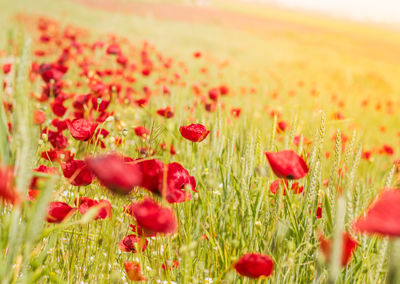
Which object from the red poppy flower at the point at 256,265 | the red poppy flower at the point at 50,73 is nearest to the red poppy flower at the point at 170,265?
the red poppy flower at the point at 256,265

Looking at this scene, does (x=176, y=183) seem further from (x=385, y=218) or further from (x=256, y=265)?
(x=385, y=218)

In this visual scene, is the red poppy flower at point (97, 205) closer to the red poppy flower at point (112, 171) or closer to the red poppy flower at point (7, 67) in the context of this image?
the red poppy flower at point (112, 171)

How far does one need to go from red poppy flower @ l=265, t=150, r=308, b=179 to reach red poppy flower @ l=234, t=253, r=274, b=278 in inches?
6.8

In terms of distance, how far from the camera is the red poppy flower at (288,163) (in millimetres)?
840

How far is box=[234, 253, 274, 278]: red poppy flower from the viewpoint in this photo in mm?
767

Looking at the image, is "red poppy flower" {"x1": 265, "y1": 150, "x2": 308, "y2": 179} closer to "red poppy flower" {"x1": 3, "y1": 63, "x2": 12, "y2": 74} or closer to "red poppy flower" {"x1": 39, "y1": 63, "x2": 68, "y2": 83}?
"red poppy flower" {"x1": 39, "y1": 63, "x2": 68, "y2": 83}

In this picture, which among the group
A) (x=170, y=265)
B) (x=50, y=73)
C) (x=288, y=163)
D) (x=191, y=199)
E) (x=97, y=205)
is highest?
(x=50, y=73)

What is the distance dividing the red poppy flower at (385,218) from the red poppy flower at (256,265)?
19cm

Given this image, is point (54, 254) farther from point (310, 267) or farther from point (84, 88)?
point (84, 88)

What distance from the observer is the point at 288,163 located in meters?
0.84

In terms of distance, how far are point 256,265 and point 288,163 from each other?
21 cm

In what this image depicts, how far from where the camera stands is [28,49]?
844mm

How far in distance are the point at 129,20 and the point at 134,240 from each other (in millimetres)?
13455

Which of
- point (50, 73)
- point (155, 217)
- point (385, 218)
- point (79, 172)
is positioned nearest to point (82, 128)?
point (79, 172)
